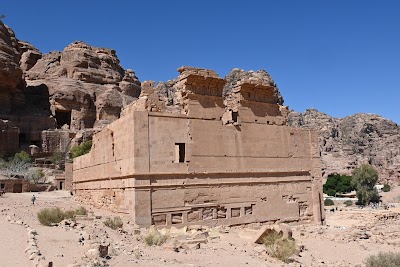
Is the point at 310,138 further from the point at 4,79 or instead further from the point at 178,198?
the point at 4,79

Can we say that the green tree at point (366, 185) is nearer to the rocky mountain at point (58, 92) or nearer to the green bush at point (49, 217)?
the rocky mountain at point (58, 92)

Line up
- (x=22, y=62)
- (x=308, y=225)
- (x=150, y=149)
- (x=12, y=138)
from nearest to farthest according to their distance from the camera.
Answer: (x=150, y=149)
(x=308, y=225)
(x=12, y=138)
(x=22, y=62)

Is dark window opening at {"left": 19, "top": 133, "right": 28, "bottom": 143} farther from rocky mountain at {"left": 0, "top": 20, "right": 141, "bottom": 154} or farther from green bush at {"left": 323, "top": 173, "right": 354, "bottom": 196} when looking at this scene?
green bush at {"left": 323, "top": 173, "right": 354, "bottom": 196}

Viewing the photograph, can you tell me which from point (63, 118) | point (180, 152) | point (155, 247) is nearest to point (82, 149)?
point (63, 118)

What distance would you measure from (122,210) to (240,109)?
20.3 feet

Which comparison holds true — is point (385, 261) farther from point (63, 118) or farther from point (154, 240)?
point (63, 118)

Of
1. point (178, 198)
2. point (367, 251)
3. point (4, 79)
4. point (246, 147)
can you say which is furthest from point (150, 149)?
point (4, 79)

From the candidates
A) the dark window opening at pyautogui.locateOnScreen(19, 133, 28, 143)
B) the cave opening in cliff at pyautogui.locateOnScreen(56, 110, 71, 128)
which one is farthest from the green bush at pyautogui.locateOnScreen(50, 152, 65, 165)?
the cave opening in cliff at pyautogui.locateOnScreen(56, 110, 71, 128)

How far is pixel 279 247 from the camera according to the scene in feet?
34.6

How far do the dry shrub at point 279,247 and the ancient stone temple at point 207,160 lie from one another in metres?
2.88

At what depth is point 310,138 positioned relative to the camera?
712 inches

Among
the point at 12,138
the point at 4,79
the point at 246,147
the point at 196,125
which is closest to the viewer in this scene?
the point at 196,125

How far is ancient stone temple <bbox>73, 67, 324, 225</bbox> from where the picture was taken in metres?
13.1

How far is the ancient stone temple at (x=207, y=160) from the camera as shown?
1305cm
